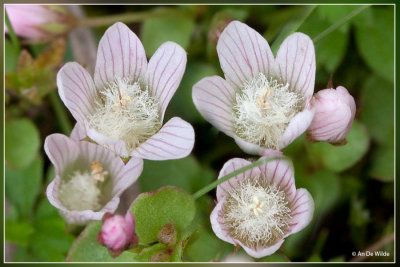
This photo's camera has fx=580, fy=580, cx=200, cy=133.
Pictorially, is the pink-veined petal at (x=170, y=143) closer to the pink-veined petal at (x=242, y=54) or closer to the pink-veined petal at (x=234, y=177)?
the pink-veined petal at (x=234, y=177)

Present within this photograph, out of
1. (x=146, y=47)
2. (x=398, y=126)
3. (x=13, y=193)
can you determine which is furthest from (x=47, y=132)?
(x=398, y=126)

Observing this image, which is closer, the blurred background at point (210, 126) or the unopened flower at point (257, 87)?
the unopened flower at point (257, 87)

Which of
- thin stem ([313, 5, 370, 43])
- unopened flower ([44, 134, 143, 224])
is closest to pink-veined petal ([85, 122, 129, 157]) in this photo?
unopened flower ([44, 134, 143, 224])

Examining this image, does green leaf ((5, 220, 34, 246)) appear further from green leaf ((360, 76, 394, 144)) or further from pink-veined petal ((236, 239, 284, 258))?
green leaf ((360, 76, 394, 144))

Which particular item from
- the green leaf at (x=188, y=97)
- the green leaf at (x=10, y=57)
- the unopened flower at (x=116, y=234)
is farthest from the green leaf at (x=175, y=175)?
the green leaf at (x=10, y=57)

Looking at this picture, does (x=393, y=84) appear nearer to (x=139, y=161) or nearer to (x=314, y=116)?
(x=314, y=116)

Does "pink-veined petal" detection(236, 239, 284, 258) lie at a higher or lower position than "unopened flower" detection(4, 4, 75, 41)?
lower
